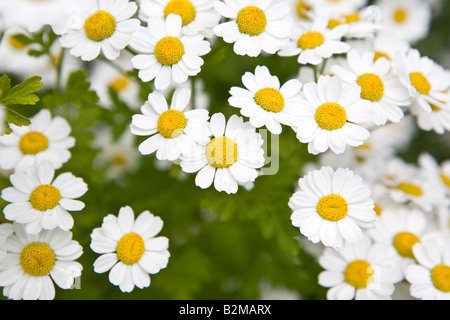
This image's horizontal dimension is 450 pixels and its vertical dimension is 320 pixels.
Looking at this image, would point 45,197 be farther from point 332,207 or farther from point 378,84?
point 378,84

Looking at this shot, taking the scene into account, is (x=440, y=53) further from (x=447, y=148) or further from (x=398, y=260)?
(x=398, y=260)

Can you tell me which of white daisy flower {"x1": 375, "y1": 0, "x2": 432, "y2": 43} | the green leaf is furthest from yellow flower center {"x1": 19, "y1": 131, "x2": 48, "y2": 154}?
white daisy flower {"x1": 375, "y1": 0, "x2": 432, "y2": 43}

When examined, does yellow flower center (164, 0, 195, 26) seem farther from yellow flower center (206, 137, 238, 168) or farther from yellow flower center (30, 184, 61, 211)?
yellow flower center (30, 184, 61, 211)

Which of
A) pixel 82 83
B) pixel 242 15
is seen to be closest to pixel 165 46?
pixel 242 15

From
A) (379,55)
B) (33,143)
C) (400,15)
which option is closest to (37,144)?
(33,143)

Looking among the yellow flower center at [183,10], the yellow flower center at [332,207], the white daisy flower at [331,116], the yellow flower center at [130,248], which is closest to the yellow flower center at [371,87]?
the white daisy flower at [331,116]

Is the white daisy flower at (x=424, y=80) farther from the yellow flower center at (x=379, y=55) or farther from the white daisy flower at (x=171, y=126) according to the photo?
the white daisy flower at (x=171, y=126)
